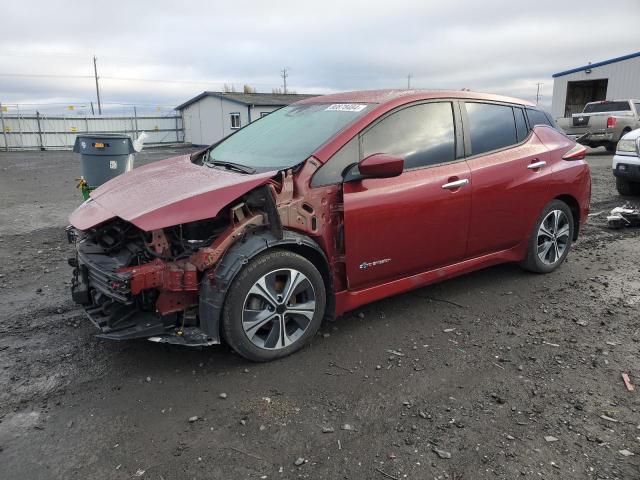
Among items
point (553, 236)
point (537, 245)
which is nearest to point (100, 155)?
point (537, 245)

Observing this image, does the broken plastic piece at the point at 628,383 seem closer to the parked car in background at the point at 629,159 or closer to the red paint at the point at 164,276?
the red paint at the point at 164,276

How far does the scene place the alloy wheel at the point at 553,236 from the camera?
A: 4.91 metres

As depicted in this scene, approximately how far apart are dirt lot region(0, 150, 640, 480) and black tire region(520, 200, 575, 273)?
385 millimetres

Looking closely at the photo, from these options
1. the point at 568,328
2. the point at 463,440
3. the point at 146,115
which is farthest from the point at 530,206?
the point at 146,115

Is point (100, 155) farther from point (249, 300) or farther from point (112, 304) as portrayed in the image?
point (249, 300)

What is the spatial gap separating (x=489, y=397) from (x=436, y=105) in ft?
7.56

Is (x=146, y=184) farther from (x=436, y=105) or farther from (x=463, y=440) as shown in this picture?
(x=463, y=440)

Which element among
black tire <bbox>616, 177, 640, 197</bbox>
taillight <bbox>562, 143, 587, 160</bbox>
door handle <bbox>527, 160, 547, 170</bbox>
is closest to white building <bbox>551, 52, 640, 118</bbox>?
black tire <bbox>616, 177, 640, 197</bbox>

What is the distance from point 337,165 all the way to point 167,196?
115cm

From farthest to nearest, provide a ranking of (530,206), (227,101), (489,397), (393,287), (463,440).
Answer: (227,101), (530,206), (393,287), (489,397), (463,440)

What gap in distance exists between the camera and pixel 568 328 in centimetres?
392

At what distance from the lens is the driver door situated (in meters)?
3.55

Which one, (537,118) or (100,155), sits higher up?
(537,118)

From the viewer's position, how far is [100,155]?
270 inches
